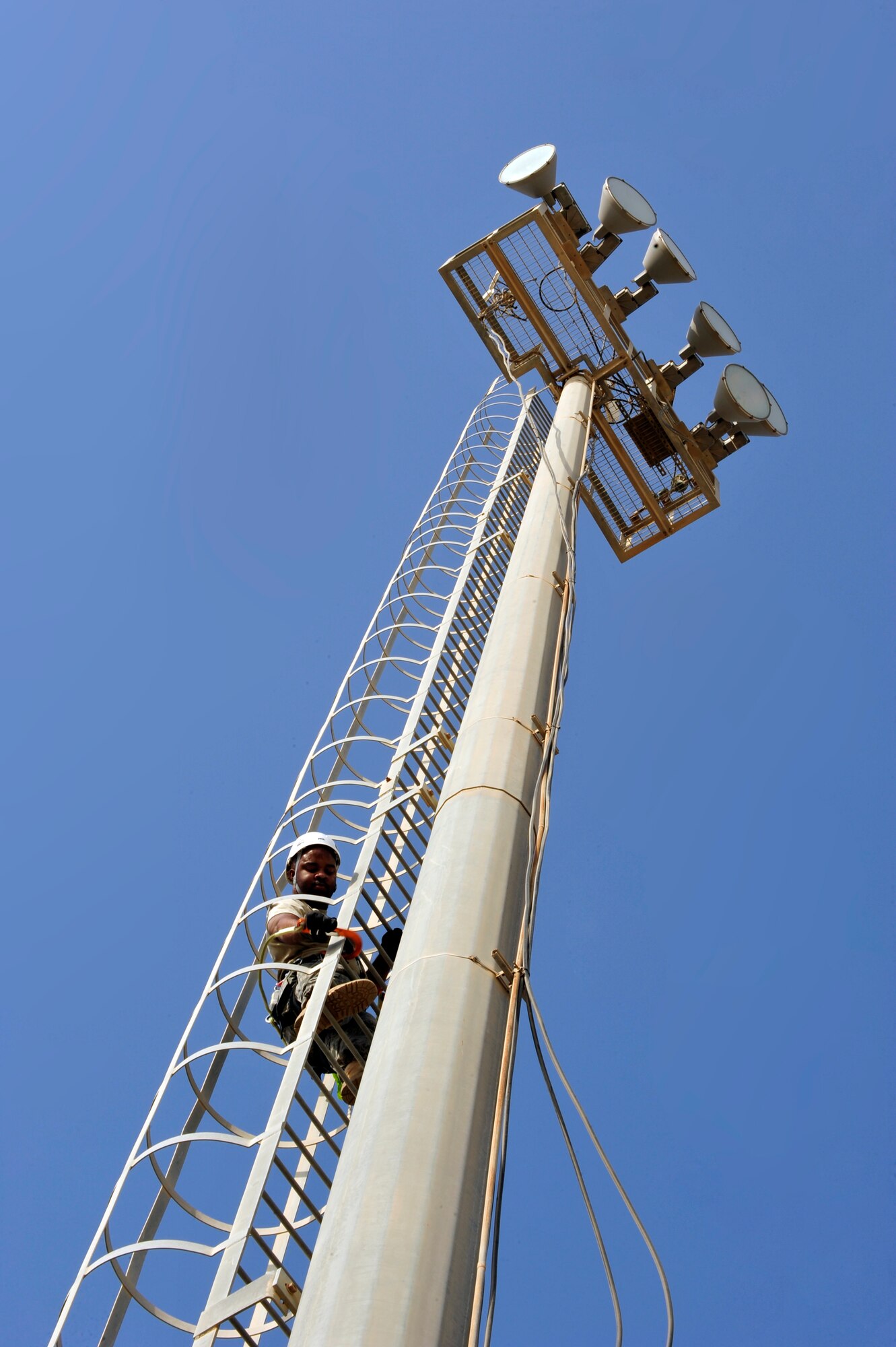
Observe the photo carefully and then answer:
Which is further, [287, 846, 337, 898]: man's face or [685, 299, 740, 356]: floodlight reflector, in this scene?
[685, 299, 740, 356]: floodlight reflector

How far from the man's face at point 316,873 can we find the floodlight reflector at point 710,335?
720cm

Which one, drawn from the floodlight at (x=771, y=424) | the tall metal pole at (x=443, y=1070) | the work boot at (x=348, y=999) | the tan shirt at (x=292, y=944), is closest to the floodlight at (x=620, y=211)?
the floodlight at (x=771, y=424)

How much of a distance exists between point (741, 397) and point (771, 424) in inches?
15.5

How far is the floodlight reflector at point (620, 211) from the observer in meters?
11.5

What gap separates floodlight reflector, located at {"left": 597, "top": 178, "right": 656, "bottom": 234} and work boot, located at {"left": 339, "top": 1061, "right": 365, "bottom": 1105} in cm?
854

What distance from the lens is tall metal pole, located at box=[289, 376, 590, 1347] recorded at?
3.10 m

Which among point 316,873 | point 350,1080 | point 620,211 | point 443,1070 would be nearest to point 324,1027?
point 350,1080

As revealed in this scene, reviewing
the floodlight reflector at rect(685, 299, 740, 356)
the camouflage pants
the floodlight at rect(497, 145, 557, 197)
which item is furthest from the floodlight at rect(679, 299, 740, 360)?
the camouflage pants

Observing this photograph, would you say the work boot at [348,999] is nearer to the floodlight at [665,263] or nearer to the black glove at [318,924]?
the black glove at [318,924]

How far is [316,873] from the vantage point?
6.47 metres

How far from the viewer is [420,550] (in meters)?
9.19

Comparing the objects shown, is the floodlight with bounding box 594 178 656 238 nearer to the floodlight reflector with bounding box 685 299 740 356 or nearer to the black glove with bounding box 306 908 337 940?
the floodlight reflector with bounding box 685 299 740 356

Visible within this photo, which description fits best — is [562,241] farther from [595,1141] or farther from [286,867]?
[595,1141]

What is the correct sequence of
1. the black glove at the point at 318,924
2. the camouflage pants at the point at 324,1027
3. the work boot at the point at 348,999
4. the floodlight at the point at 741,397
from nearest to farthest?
1. the work boot at the point at 348,999
2. the black glove at the point at 318,924
3. the camouflage pants at the point at 324,1027
4. the floodlight at the point at 741,397
